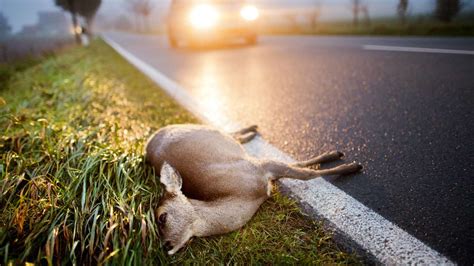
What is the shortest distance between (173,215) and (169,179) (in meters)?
0.19

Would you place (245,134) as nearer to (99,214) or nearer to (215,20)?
(99,214)

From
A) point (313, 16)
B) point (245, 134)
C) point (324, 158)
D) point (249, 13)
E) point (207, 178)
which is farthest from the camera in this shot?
point (313, 16)

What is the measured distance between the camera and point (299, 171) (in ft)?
7.88

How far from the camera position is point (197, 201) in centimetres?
201

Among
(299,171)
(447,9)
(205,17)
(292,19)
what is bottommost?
(299,171)

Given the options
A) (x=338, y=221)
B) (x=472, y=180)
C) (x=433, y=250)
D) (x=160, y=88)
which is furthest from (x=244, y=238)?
(x=160, y=88)

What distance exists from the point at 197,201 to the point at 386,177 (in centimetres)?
129

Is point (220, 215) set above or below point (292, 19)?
below

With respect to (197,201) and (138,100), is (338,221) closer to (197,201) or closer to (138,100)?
(197,201)

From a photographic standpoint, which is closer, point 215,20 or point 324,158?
point 324,158

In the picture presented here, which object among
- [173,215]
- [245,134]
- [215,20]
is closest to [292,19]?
[215,20]

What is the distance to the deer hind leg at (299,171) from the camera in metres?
2.33

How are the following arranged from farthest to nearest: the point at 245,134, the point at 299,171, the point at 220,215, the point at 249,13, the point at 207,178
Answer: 1. the point at 249,13
2. the point at 245,134
3. the point at 299,171
4. the point at 207,178
5. the point at 220,215

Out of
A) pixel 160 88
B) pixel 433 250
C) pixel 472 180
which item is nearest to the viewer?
pixel 433 250
